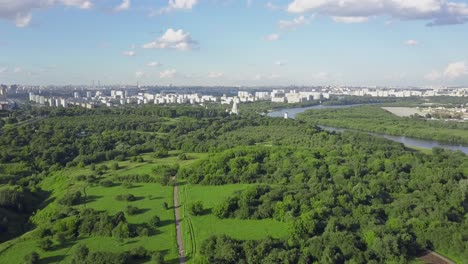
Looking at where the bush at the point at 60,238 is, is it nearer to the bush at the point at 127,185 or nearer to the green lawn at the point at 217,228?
the green lawn at the point at 217,228

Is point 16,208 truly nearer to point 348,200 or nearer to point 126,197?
point 126,197

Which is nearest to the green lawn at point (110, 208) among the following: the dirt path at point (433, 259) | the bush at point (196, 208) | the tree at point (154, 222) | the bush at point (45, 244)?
the bush at point (45, 244)

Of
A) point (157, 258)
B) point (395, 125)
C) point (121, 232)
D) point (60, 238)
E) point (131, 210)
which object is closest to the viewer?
point (157, 258)

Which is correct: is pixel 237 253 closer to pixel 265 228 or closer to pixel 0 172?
pixel 265 228

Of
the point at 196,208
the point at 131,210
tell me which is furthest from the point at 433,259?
the point at 131,210

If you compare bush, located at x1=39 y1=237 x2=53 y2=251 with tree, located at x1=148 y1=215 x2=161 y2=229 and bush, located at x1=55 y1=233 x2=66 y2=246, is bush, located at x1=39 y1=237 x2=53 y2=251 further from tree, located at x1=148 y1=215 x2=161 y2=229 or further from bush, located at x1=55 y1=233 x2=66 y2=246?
tree, located at x1=148 y1=215 x2=161 y2=229

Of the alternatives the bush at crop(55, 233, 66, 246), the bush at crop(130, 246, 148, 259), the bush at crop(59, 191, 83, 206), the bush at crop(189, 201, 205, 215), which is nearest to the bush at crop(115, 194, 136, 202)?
the bush at crop(59, 191, 83, 206)
